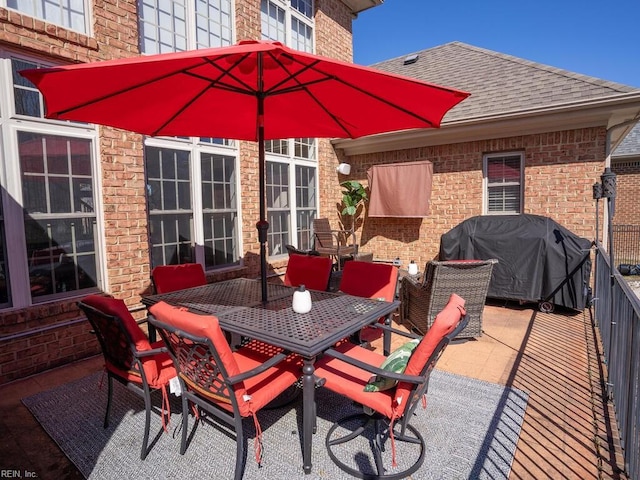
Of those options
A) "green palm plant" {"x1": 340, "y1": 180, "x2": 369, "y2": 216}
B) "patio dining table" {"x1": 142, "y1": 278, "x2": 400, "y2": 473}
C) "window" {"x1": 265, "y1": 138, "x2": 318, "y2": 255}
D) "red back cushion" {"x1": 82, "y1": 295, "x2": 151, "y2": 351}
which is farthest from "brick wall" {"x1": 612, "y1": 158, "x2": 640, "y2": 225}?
"red back cushion" {"x1": 82, "y1": 295, "x2": 151, "y2": 351}

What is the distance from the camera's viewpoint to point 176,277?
421 centimetres

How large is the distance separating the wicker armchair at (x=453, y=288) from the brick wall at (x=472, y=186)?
2.78m

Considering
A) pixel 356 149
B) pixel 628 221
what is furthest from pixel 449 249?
pixel 628 221

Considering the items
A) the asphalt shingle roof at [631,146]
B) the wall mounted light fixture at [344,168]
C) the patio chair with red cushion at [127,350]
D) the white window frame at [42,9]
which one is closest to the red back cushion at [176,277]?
the patio chair with red cushion at [127,350]

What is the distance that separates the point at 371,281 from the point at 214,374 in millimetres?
2131

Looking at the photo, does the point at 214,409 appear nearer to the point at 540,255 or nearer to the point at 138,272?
the point at 138,272

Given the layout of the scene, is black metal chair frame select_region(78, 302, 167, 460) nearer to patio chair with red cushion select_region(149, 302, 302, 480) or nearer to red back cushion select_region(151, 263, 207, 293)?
patio chair with red cushion select_region(149, 302, 302, 480)

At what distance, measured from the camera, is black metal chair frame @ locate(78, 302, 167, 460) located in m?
2.46

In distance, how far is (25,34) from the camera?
3703 millimetres

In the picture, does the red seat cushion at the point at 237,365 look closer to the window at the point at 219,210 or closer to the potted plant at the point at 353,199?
the window at the point at 219,210

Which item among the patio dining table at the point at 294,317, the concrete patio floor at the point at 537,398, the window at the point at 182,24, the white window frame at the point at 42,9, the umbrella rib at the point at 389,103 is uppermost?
the window at the point at 182,24

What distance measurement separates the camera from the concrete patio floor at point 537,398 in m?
2.46

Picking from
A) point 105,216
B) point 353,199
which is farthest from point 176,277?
point 353,199

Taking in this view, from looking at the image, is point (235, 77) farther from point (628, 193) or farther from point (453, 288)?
point (628, 193)
